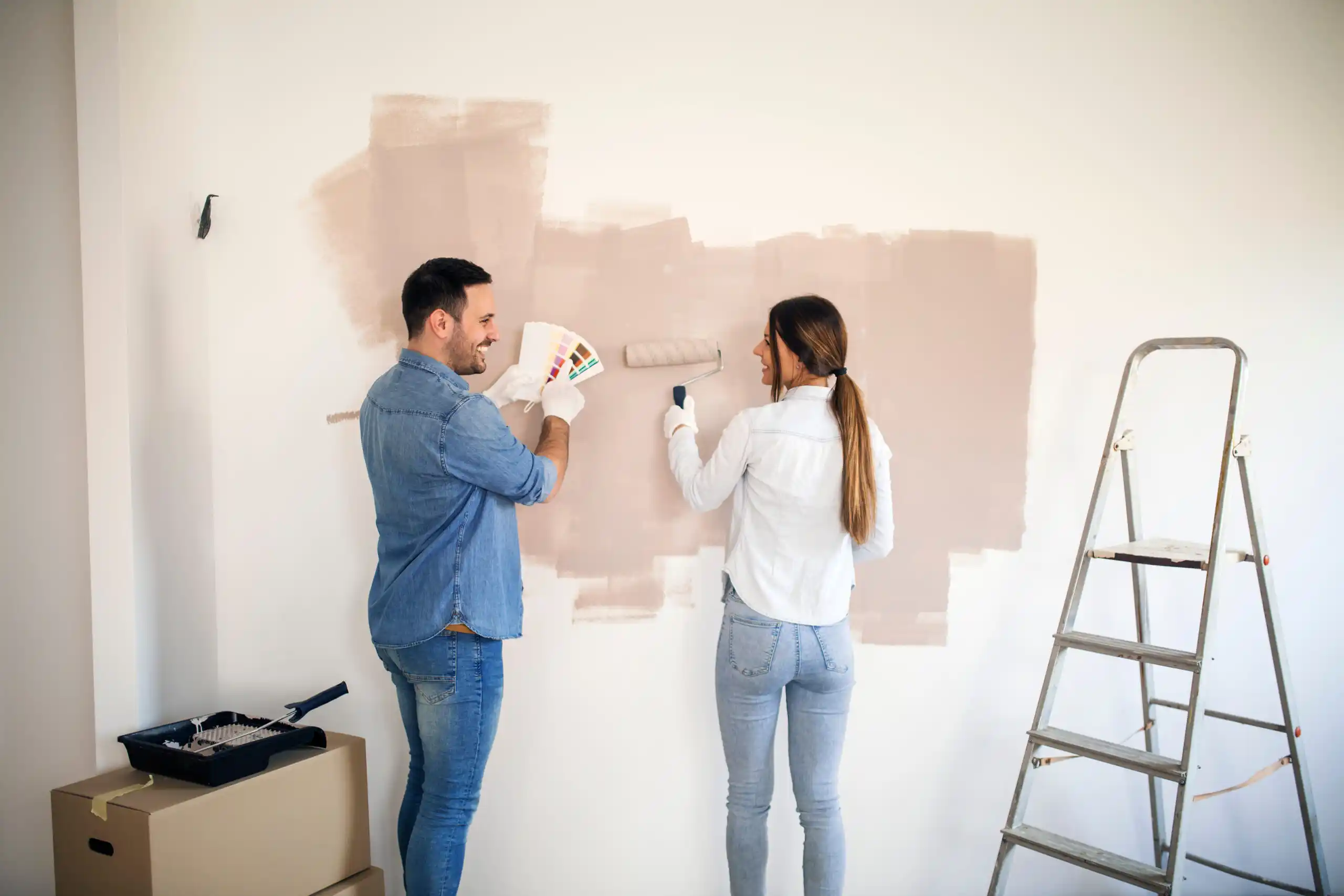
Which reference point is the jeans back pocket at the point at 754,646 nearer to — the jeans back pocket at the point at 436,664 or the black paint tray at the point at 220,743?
the jeans back pocket at the point at 436,664

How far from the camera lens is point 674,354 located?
6.87 ft

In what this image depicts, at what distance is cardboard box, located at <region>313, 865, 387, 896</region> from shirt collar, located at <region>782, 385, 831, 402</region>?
1473 mm

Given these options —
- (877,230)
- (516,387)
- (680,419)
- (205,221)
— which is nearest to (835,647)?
(680,419)

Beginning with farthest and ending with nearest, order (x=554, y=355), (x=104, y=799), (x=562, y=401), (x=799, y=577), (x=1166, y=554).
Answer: (x=554, y=355), (x=562, y=401), (x=1166, y=554), (x=799, y=577), (x=104, y=799)

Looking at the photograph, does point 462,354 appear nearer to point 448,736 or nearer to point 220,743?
point 448,736

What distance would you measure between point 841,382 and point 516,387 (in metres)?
0.80

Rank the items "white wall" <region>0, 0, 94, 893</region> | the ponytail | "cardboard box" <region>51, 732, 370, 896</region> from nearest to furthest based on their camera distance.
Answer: "cardboard box" <region>51, 732, 370, 896</region> → the ponytail → "white wall" <region>0, 0, 94, 893</region>

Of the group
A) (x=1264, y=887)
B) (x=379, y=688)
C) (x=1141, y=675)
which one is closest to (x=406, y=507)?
(x=379, y=688)

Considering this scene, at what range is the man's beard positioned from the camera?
176 centimetres

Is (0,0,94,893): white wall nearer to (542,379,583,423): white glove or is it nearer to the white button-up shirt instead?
(542,379,583,423): white glove

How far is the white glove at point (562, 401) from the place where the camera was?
197cm

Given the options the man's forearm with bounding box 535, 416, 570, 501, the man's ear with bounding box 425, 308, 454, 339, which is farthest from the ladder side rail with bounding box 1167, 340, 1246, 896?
the man's ear with bounding box 425, 308, 454, 339

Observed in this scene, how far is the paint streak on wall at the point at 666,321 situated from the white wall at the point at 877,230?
59 mm

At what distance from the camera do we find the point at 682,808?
7.11ft
